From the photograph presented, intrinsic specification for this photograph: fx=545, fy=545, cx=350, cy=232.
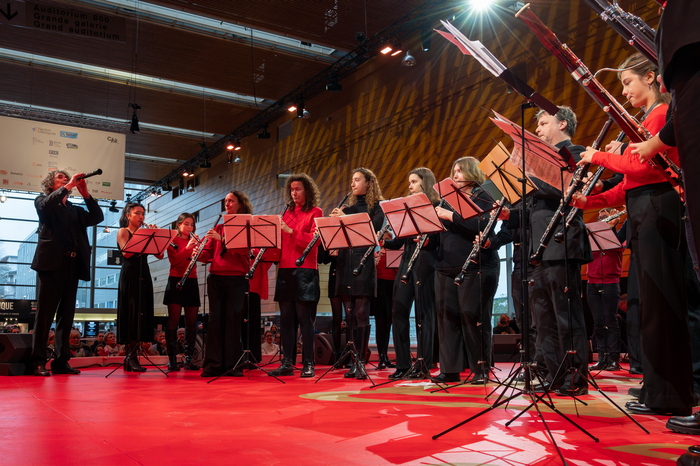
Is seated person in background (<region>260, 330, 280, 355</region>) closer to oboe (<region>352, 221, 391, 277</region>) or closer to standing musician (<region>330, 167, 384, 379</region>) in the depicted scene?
standing musician (<region>330, 167, 384, 379</region>)

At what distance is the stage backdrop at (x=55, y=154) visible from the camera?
8.72 m

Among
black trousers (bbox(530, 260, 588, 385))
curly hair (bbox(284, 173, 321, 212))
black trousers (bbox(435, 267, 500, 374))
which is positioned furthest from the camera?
curly hair (bbox(284, 173, 321, 212))

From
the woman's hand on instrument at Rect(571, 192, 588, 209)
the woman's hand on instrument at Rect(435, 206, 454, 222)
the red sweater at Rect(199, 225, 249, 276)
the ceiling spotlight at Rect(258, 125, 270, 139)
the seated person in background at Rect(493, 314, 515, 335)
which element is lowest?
the seated person in background at Rect(493, 314, 515, 335)

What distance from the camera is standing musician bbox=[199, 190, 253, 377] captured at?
458 centimetres

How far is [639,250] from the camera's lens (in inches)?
90.7

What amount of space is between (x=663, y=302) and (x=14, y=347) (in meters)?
4.78

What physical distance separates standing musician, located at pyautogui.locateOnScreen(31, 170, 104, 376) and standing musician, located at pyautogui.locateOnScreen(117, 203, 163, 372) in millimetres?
337

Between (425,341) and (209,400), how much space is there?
1.73 metres

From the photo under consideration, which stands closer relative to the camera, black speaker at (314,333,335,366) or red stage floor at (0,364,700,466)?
red stage floor at (0,364,700,466)

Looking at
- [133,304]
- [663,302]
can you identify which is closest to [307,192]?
[133,304]

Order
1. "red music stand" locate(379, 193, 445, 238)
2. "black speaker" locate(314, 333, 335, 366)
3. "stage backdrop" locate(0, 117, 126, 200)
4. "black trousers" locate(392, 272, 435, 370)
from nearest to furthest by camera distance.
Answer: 1. "red music stand" locate(379, 193, 445, 238)
2. "black trousers" locate(392, 272, 435, 370)
3. "black speaker" locate(314, 333, 335, 366)
4. "stage backdrop" locate(0, 117, 126, 200)

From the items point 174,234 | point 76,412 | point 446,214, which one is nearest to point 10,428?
point 76,412

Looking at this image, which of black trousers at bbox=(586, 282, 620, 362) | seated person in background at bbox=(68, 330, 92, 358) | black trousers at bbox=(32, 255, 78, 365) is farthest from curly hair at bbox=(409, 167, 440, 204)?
seated person in background at bbox=(68, 330, 92, 358)

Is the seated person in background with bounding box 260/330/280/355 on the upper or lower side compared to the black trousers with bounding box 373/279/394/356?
lower
